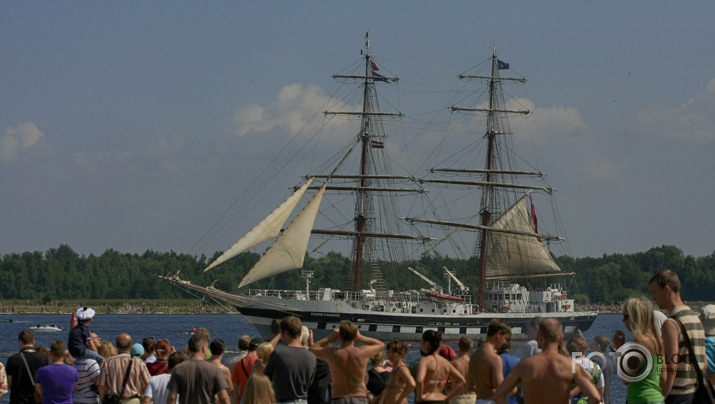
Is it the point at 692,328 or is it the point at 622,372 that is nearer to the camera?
the point at 692,328

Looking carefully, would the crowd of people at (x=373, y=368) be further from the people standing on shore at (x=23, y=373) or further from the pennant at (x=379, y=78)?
the pennant at (x=379, y=78)

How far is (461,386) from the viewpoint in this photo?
1334 centimetres

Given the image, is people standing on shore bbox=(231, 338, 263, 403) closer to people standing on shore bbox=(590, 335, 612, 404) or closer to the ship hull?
people standing on shore bbox=(590, 335, 612, 404)

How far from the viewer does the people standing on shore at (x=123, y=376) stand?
13.5m

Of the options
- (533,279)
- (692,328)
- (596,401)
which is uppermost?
(533,279)

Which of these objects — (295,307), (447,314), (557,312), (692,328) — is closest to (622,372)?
(692,328)

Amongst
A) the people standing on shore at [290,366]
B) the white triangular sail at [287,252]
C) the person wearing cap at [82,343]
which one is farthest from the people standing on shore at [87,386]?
the white triangular sail at [287,252]

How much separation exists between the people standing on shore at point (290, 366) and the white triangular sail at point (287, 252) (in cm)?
5219

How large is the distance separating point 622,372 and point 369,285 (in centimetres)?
6391

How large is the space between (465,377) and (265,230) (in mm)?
51739

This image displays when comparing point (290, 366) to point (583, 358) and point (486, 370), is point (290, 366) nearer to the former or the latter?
point (486, 370)

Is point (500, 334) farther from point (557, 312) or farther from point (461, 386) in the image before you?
point (557, 312)

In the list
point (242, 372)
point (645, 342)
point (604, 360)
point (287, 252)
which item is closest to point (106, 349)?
point (242, 372)

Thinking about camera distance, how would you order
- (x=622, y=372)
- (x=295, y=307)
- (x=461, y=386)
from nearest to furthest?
1. (x=622, y=372)
2. (x=461, y=386)
3. (x=295, y=307)
